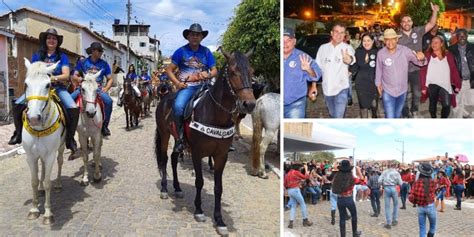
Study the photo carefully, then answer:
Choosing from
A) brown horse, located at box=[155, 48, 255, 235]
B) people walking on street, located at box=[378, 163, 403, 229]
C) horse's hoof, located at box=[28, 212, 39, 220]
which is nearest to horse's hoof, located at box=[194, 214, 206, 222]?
brown horse, located at box=[155, 48, 255, 235]

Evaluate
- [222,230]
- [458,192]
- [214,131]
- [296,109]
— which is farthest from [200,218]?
[458,192]

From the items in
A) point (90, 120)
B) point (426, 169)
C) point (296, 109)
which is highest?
point (296, 109)

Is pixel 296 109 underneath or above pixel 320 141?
above

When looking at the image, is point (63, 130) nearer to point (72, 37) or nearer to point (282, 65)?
point (282, 65)

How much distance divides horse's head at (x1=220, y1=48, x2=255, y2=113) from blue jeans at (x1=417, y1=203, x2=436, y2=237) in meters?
1.92

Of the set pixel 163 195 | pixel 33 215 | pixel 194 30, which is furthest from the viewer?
pixel 163 195

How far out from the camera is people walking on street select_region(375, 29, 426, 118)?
3.25 meters

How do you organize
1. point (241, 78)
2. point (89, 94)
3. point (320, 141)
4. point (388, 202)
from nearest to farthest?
1. point (320, 141)
2. point (388, 202)
3. point (241, 78)
4. point (89, 94)

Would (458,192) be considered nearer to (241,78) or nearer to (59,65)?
(241,78)

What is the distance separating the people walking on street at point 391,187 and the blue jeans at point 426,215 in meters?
0.19

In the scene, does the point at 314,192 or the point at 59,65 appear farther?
the point at 59,65

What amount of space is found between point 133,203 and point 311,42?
4.24 metres

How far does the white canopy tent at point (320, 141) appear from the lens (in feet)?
11.2

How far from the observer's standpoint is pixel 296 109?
339 centimetres
